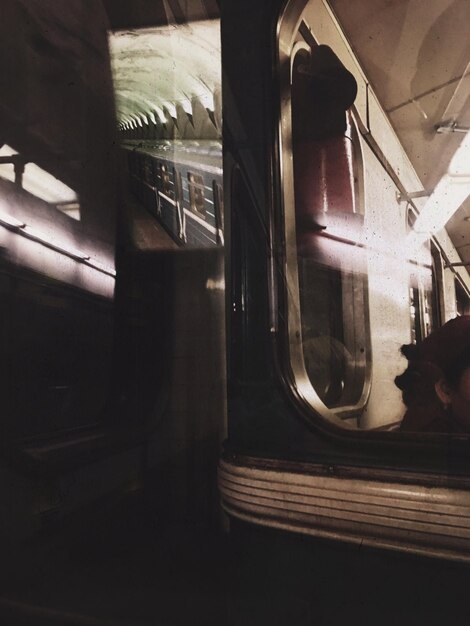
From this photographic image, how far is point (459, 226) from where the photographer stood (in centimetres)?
307

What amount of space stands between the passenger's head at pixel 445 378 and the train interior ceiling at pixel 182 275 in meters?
0.06

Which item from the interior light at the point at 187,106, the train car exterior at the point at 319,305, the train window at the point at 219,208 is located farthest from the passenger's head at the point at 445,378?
the interior light at the point at 187,106

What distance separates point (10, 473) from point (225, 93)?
1.64 m

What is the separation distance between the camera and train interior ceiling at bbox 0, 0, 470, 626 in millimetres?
1615

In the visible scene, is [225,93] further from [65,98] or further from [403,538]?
[403,538]

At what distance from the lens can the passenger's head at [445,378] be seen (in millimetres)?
1523

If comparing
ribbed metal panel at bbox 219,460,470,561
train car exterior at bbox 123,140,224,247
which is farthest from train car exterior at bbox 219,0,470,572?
train car exterior at bbox 123,140,224,247

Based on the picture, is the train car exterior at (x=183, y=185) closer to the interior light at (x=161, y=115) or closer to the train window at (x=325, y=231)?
the interior light at (x=161, y=115)

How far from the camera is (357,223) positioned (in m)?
2.27

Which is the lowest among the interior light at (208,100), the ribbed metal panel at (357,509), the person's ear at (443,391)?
the ribbed metal panel at (357,509)

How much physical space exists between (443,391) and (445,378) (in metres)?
0.05

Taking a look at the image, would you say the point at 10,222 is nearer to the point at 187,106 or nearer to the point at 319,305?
the point at 187,106

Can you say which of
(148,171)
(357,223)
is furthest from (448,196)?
(148,171)

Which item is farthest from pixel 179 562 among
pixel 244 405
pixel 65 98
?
pixel 65 98
